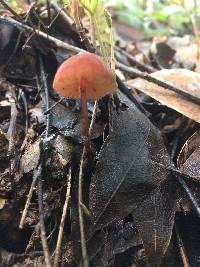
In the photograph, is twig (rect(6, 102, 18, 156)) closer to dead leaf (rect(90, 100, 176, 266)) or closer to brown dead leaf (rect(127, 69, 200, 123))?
dead leaf (rect(90, 100, 176, 266))

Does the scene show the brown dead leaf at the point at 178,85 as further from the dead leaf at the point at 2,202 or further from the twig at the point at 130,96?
the dead leaf at the point at 2,202

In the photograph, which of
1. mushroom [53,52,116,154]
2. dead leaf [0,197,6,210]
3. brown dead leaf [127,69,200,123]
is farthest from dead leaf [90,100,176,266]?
dead leaf [0,197,6,210]

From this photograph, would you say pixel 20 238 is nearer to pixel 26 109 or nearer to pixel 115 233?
pixel 115 233

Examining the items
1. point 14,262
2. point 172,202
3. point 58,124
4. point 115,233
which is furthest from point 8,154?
point 172,202

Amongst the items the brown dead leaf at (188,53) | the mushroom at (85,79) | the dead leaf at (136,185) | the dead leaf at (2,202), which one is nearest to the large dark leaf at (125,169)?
the dead leaf at (136,185)

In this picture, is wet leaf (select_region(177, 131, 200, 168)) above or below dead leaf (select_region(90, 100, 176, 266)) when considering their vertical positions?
above

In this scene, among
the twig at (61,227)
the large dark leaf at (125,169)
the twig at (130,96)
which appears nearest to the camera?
the twig at (61,227)

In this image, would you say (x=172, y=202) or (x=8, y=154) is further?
(x=8, y=154)
